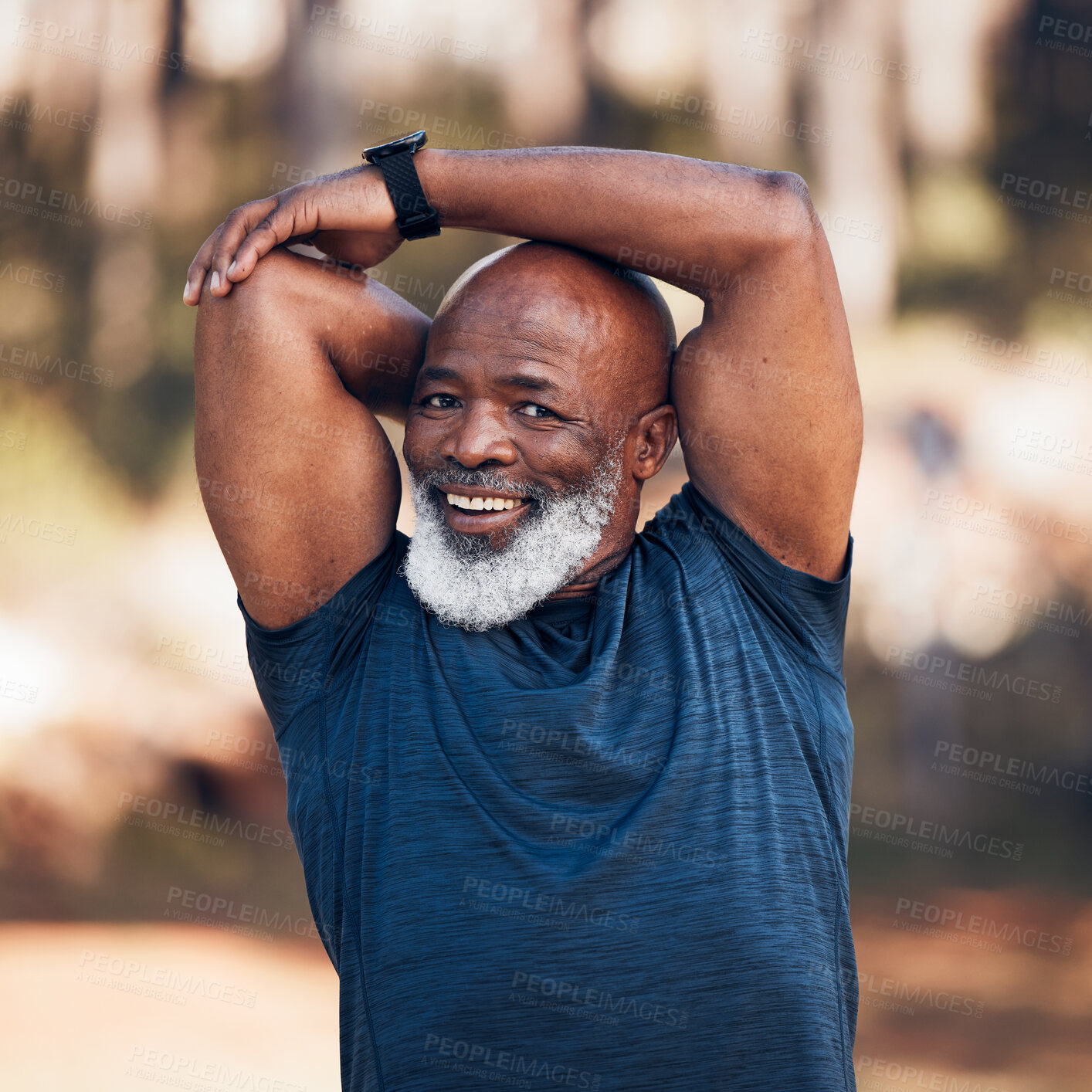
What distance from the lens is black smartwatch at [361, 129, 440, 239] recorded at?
1.81 meters

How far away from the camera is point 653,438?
6.62ft

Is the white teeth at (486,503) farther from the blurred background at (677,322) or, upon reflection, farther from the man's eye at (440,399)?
the blurred background at (677,322)

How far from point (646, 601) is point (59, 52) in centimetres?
695

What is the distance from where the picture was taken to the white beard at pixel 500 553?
5.94ft

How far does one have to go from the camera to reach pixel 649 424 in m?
1.99

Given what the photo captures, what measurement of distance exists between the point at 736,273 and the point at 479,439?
0.47 meters

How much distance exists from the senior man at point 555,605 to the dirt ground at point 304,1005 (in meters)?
3.07

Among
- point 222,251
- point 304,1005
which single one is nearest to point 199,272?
point 222,251

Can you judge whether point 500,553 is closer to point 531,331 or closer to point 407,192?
point 531,331

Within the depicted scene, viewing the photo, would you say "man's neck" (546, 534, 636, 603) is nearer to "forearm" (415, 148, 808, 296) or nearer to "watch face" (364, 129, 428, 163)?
"forearm" (415, 148, 808, 296)

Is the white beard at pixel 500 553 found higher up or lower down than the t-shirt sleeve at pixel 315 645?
higher up

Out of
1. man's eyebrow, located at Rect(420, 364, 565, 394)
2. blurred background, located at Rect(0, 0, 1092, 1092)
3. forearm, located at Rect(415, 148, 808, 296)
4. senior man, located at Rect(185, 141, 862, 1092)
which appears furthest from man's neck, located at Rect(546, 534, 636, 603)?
blurred background, located at Rect(0, 0, 1092, 1092)

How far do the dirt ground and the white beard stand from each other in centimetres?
312

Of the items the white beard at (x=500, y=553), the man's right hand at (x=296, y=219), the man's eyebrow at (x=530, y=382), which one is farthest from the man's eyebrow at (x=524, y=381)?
the man's right hand at (x=296, y=219)
